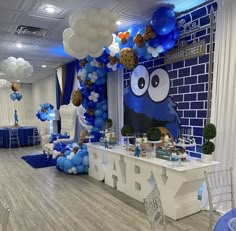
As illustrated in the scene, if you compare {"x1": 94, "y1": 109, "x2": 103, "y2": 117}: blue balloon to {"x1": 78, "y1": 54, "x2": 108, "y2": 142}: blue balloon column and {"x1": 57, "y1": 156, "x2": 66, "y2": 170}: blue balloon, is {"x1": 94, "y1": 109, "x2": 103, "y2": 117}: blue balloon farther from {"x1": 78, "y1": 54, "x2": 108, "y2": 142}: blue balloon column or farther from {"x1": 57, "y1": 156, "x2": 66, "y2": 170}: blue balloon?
{"x1": 57, "y1": 156, "x2": 66, "y2": 170}: blue balloon

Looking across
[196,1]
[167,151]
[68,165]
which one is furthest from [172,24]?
[68,165]

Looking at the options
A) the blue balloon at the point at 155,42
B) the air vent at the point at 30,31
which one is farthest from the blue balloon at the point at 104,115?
the blue balloon at the point at 155,42

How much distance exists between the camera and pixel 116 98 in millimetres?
4703

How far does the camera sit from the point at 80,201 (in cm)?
333

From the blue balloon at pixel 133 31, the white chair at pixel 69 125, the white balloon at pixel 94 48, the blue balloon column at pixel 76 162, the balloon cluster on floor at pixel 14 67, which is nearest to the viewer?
the white balloon at pixel 94 48

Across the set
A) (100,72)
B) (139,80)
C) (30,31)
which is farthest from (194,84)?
(30,31)

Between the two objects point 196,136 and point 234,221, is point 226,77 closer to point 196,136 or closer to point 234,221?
point 196,136

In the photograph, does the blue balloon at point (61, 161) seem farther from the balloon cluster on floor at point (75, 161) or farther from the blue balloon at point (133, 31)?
the blue balloon at point (133, 31)

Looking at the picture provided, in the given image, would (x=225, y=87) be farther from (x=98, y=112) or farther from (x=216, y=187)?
(x=98, y=112)

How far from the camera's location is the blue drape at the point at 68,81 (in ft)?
21.6

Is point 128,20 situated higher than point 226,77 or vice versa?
point 128,20

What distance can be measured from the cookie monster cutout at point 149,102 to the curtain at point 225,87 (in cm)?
72

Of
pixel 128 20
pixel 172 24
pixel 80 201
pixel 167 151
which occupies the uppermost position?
pixel 128 20

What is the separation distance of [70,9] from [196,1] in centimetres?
171
